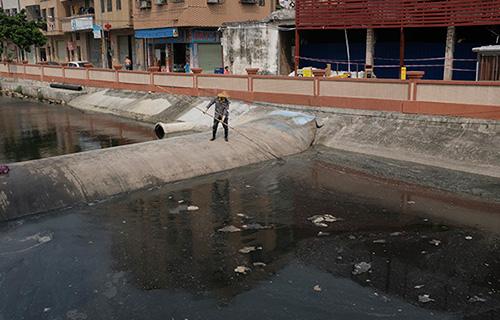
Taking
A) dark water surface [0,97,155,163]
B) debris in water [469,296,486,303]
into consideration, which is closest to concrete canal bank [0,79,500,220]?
dark water surface [0,97,155,163]

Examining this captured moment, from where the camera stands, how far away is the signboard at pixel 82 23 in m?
48.1

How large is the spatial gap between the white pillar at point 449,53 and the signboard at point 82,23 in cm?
3381

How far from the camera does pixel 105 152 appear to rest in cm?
1427

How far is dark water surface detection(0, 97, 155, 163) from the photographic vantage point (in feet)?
66.3

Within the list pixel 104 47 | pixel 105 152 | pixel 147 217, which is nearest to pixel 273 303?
pixel 147 217

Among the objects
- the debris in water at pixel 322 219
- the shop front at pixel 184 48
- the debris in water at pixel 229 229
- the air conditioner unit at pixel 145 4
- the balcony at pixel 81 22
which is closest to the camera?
the debris in water at pixel 229 229

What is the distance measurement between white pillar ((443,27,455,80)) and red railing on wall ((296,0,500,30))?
70 cm

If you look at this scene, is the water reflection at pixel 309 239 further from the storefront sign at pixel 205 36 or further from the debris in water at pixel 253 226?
the storefront sign at pixel 205 36

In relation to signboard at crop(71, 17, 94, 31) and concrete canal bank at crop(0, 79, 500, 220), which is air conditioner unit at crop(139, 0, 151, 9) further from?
concrete canal bank at crop(0, 79, 500, 220)

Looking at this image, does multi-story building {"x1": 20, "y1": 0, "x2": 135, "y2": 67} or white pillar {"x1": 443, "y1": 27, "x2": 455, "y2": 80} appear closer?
white pillar {"x1": 443, "y1": 27, "x2": 455, "y2": 80}

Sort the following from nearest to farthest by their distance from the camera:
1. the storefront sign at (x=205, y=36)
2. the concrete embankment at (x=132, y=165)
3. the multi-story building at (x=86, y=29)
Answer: the concrete embankment at (x=132, y=165), the storefront sign at (x=205, y=36), the multi-story building at (x=86, y=29)

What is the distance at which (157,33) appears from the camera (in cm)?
3959

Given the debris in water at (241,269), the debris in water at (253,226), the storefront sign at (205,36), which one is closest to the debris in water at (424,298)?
the debris in water at (241,269)

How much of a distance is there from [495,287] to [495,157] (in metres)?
7.63
